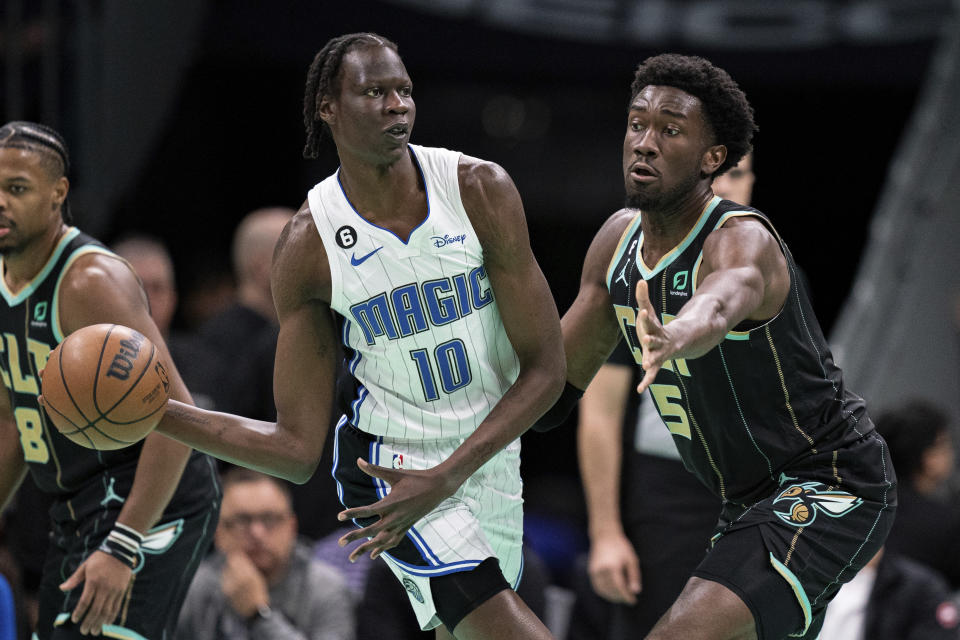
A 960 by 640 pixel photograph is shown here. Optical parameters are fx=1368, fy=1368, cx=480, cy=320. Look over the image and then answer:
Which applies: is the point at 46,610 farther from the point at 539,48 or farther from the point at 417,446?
the point at 539,48

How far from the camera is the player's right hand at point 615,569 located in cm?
593

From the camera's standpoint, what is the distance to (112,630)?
4.88 meters

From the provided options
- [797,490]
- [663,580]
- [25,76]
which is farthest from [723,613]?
[25,76]

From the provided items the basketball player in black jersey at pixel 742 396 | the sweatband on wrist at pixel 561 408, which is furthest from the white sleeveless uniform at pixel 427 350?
the basketball player in black jersey at pixel 742 396

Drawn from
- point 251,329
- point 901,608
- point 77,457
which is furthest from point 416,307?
point 251,329

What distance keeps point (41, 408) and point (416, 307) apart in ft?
5.10

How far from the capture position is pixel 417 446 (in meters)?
4.50

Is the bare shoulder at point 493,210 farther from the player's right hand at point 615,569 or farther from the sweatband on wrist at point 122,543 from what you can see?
the player's right hand at point 615,569

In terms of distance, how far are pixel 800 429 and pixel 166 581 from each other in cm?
238

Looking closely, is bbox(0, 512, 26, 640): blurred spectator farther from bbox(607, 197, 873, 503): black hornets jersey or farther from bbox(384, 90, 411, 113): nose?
bbox(607, 197, 873, 503): black hornets jersey

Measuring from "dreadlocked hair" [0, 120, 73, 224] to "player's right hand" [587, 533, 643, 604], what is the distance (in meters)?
2.67

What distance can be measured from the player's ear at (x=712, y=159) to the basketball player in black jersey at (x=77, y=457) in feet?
6.42

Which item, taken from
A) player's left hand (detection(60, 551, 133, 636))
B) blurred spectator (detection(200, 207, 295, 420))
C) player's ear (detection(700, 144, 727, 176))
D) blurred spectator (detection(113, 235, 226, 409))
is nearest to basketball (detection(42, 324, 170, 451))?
A: player's left hand (detection(60, 551, 133, 636))

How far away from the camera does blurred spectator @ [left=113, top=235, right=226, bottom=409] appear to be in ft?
24.8
